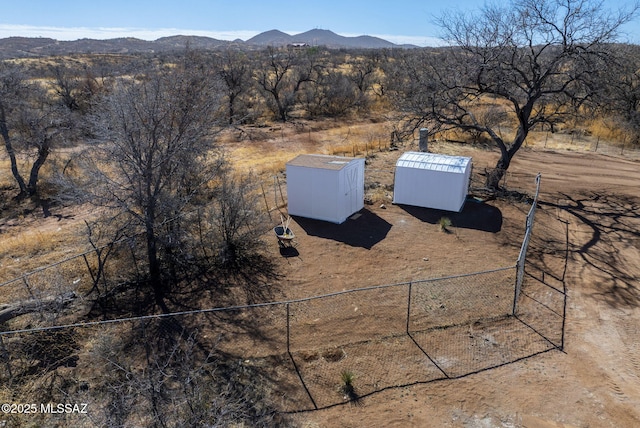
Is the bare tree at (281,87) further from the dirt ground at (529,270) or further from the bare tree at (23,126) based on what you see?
the bare tree at (23,126)

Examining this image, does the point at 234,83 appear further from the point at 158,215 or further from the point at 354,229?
the point at 158,215

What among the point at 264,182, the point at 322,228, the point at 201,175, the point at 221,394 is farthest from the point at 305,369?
the point at 264,182

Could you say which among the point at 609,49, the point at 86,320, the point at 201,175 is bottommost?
the point at 86,320

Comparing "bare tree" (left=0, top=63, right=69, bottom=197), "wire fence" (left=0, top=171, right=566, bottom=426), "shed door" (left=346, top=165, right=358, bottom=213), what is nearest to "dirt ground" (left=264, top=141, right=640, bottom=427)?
"wire fence" (left=0, top=171, right=566, bottom=426)

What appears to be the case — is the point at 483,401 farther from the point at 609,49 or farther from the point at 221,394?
the point at 609,49

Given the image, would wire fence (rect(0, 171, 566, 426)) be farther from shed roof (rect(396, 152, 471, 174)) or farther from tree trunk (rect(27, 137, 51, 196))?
tree trunk (rect(27, 137, 51, 196))

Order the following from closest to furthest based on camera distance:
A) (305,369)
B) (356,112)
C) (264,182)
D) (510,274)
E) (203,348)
→ (305,369) → (203,348) → (510,274) → (264,182) → (356,112)

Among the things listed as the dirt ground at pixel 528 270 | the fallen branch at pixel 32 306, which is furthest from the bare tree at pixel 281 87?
the fallen branch at pixel 32 306
